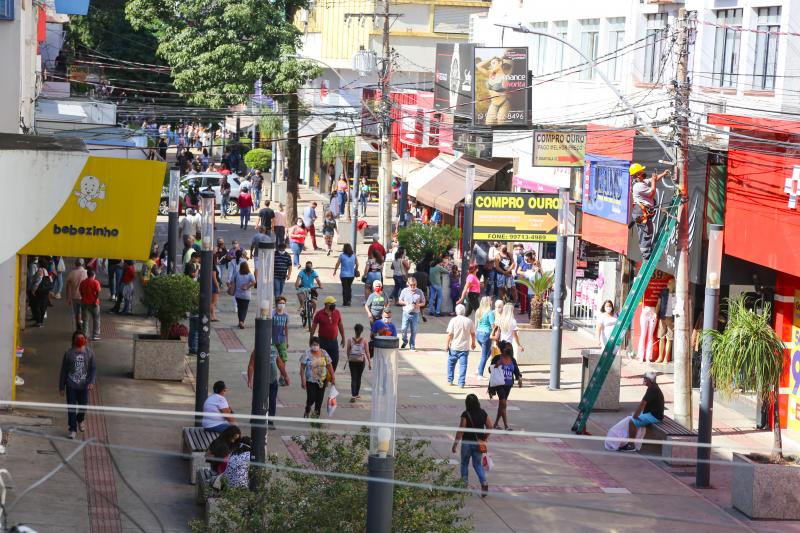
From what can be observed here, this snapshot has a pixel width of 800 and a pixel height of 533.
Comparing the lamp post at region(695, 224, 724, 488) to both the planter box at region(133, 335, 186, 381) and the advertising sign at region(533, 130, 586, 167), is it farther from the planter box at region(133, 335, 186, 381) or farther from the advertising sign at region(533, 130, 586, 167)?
the advertising sign at region(533, 130, 586, 167)

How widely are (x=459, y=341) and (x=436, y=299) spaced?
8407 mm

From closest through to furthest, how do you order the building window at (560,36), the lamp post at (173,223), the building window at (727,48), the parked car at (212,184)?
the building window at (727,48) → the lamp post at (173,223) → the building window at (560,36) → the parked car at (212,184)

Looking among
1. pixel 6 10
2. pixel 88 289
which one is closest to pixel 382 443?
pixel 6 10

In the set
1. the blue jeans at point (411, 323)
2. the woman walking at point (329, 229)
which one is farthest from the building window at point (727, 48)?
the woman walking at point (329, 229)

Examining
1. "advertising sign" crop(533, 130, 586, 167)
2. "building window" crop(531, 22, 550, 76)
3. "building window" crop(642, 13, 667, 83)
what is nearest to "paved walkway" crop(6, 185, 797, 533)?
"advertising sign" crop(533, 130, 586, 167)

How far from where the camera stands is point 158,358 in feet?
73.1

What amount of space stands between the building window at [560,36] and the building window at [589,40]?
1.38 meters

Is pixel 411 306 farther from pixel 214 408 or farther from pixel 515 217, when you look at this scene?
pixel 214 408

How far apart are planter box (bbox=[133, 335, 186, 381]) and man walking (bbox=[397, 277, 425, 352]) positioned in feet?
16.7

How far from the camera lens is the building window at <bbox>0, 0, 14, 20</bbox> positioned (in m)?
18.8

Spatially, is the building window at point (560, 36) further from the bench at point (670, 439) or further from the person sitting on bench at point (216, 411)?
the person sitting on bench at point (216, 411)

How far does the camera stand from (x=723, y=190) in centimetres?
2191

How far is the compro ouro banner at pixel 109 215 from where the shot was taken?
686 inches

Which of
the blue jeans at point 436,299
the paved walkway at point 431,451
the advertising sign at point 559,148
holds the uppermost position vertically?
the advertising sign at point 559,148
